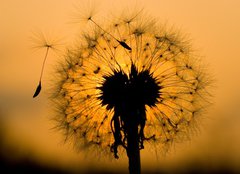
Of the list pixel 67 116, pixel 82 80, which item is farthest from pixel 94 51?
pixel 67 116

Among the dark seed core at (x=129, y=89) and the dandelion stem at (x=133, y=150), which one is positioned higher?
the dark seed core at (x=129, y=89)

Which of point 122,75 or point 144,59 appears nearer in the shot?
point 122,75

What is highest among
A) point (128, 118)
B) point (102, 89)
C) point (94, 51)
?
point (94, 51)

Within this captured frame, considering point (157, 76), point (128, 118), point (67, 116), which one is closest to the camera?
point (128, 118)

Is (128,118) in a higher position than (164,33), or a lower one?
lower

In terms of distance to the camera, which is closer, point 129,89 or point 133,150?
point 133,150

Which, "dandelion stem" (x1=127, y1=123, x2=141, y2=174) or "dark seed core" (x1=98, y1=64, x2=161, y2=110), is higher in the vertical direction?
"dark seed core" (x1=98, y1=64, x2=161, y2=110)

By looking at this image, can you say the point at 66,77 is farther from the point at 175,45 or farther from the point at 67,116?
the point at 175,45

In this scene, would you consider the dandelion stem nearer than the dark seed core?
Yes

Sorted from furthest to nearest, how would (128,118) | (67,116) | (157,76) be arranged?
(67,116) < (157,76) < (128,118)

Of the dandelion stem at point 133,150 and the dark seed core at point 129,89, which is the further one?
the dark seed core at point 129,89

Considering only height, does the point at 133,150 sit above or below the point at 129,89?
below
